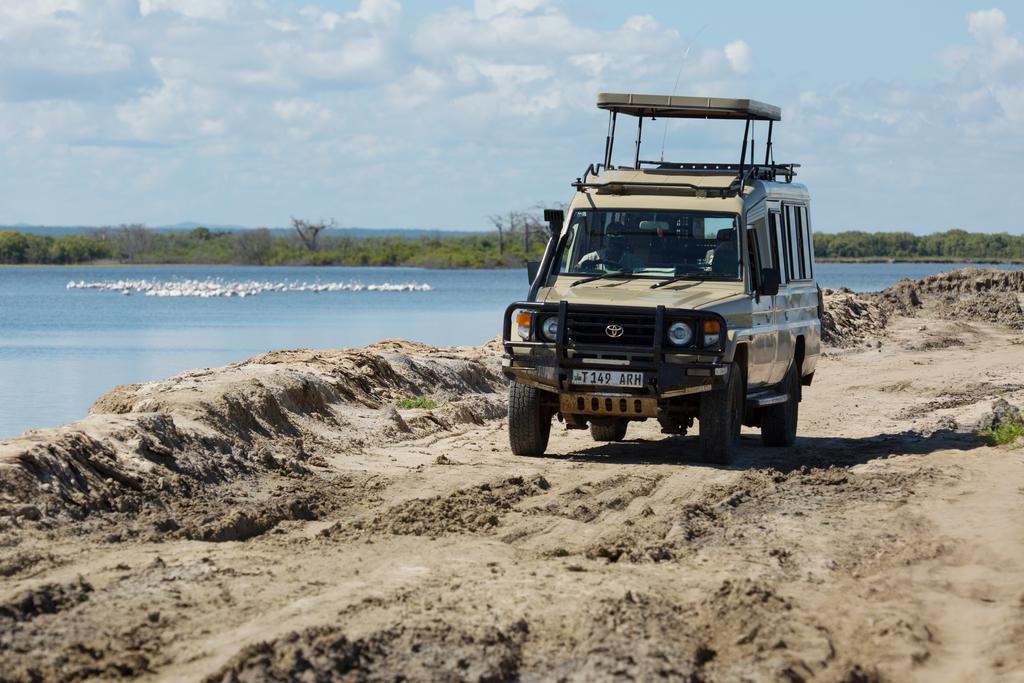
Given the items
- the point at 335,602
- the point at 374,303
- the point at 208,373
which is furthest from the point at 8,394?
the point at 374,303

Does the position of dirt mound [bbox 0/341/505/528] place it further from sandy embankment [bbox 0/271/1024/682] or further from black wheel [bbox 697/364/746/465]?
black wheel [bbox 697/364/746/465]

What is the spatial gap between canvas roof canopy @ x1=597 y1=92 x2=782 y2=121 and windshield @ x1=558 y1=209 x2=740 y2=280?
5.31 ft

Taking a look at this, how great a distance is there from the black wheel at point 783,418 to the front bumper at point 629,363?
2.27m

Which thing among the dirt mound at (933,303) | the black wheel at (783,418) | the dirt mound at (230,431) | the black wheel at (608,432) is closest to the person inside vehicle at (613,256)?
the black wheel at (608,432)

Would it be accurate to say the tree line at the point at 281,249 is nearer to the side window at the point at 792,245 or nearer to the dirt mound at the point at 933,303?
the dirt mound at the point at 933,303

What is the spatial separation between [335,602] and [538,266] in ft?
22.3

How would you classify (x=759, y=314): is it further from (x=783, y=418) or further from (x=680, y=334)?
(x=783, y=418)

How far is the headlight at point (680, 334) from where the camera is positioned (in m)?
12.4

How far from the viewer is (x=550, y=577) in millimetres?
7992

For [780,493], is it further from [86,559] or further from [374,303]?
[374,303]

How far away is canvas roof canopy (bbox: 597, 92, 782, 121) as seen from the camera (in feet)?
47.6

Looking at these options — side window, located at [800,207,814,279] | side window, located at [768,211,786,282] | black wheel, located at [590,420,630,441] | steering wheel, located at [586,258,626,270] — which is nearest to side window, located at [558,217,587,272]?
steering wheel, located at [586,258,626,270]

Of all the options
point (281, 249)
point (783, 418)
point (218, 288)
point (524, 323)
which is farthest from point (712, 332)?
point (281, 249)

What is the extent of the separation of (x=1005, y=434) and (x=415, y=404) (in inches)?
269
